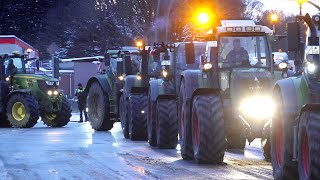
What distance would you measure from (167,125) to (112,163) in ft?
10.5

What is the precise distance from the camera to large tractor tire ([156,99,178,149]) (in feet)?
50.7

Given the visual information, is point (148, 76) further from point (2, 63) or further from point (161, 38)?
point (161, 38)

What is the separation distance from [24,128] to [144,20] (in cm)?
2063

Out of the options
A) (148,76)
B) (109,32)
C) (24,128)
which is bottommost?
(24,128)

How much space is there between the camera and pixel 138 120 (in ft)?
61.1

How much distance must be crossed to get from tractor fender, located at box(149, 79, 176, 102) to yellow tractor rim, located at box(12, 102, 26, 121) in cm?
1010

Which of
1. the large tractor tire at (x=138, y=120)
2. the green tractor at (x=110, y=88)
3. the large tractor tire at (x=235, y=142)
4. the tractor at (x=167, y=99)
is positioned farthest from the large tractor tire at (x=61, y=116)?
the large tractor tire at (x=235, y=142)

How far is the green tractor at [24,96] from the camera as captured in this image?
25891mm

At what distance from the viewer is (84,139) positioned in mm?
19250

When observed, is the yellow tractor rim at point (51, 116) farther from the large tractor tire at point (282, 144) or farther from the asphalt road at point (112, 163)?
the large tractor tire at point (282, 144)

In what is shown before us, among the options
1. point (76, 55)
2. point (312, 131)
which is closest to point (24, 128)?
point (312, 131)

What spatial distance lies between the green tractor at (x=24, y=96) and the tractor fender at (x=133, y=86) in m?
6.04

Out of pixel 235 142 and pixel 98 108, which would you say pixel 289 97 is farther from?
pixel 98 108

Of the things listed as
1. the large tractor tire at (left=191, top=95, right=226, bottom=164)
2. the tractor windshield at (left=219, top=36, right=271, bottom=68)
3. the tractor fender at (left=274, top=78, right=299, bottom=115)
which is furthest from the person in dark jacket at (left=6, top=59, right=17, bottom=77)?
the tractor fender at (left=274, top=78, right=299, bottom=115)
